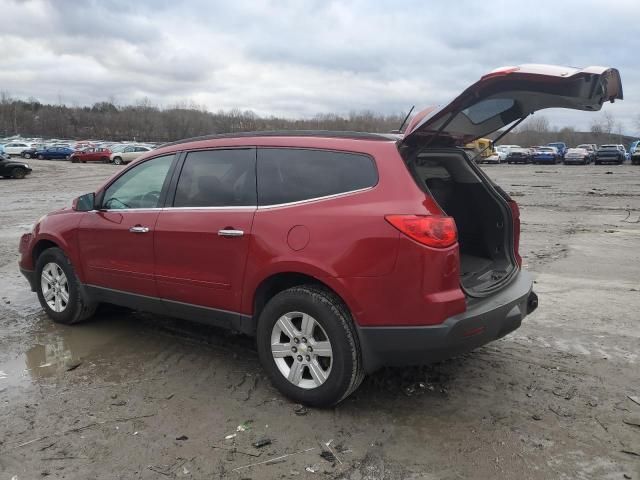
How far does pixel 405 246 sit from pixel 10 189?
2426cm

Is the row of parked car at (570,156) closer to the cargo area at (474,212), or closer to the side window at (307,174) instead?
the cargo area at (474,212)

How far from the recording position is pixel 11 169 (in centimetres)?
2934

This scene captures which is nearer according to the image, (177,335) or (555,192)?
(177,335)

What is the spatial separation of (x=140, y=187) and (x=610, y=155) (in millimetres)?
46842

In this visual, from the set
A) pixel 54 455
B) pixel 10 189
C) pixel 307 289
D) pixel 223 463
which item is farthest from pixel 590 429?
pixel 10 189

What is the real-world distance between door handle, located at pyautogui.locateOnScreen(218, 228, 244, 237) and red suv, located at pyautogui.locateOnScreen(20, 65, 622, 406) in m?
0.01

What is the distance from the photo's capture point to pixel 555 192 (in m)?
19.8

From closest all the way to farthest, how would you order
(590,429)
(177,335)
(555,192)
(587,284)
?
(590,429) → (177,335) → (587,284) → (555,192)

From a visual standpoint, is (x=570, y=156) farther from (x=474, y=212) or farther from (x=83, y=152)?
(x=474, y=212)

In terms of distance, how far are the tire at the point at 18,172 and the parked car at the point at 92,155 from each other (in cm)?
1902

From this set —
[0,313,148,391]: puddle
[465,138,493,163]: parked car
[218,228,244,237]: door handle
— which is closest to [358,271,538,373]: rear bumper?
A: [218,228,244,237]: door handle

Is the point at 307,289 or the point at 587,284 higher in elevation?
the point at 307,289

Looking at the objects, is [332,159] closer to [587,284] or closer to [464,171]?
[464,171]

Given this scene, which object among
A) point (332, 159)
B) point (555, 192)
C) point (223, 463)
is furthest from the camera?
point (555, 192)
